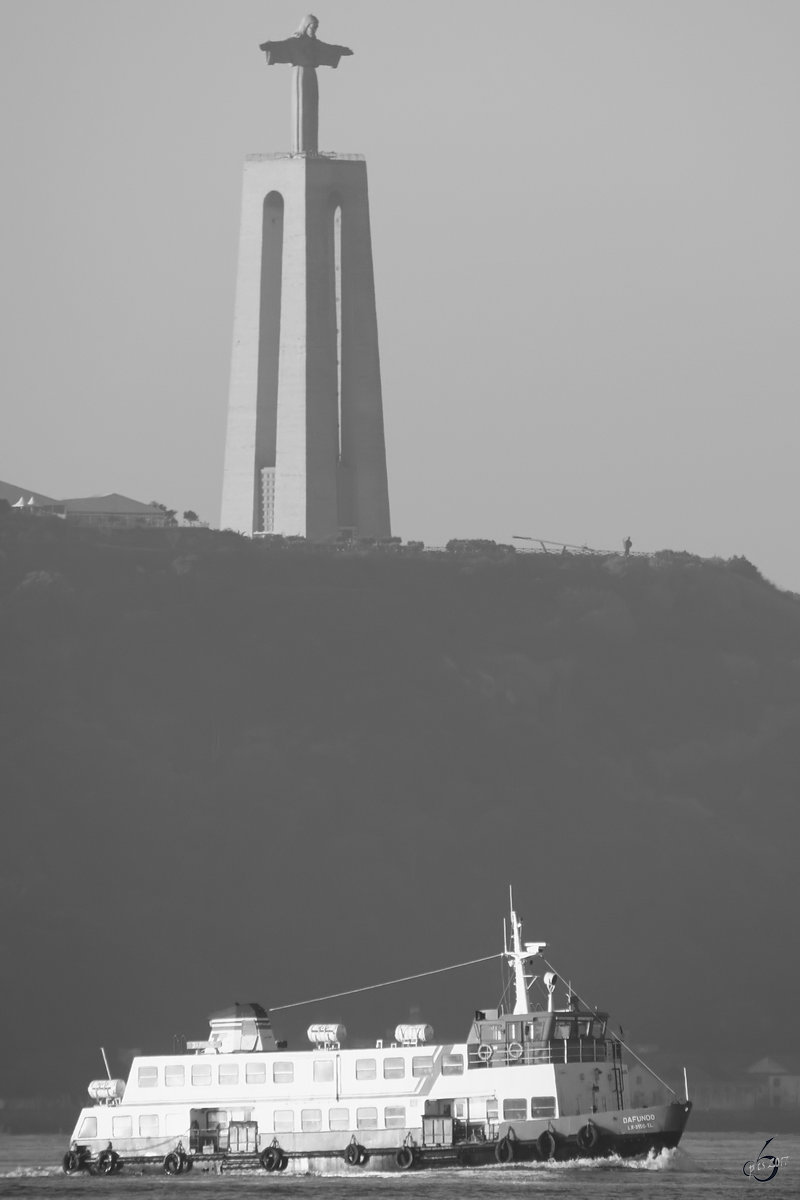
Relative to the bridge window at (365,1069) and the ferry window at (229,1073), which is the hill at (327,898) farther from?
the bridge window at (365,1069)

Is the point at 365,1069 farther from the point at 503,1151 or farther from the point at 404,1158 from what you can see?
the point at 503,1151

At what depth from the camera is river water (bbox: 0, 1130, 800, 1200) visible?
8275 centimetres

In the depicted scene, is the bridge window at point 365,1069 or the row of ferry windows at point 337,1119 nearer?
the row of ferry windows at point 337,1119

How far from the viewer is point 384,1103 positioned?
8906cm

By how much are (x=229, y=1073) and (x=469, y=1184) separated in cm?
1143

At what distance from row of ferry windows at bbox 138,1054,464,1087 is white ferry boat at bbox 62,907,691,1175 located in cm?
5

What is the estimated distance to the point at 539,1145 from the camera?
85.5 metres

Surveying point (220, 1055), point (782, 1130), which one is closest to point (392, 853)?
point (782, 1130)

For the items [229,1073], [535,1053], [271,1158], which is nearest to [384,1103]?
[271,1158]

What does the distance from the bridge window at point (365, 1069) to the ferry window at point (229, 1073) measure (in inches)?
198

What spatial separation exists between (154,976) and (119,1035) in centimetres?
826

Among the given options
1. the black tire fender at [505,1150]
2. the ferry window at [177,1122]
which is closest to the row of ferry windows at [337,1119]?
the ferry window at [177,1122]

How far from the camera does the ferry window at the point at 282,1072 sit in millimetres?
90438

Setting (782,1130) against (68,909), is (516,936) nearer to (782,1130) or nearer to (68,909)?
(782,1130)
